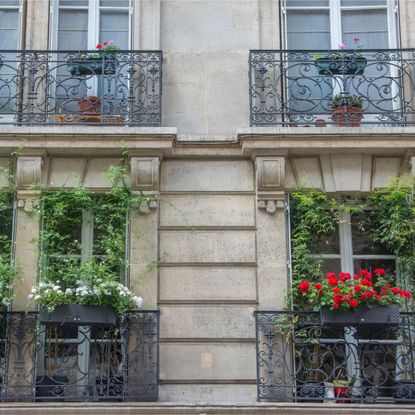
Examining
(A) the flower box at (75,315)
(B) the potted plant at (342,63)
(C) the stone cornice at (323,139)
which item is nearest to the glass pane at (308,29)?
(B) the potted plant at (342,63)

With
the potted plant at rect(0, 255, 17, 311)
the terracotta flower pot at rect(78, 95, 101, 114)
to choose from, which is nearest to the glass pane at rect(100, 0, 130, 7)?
the terracotta flower pot at rect(78, 95, 101, 114)

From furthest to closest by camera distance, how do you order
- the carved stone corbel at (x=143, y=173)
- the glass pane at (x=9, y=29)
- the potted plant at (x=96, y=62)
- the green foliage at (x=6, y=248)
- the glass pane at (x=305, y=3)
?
1. the glass pane at (x=305, y=3)
2. the glass pane at (x=9, y=29)
3. the potted plant at (x=96, y=62)
4. the carved stone corbel at (x=143, y=173)
5. the green foliage at (x=6, y=248)

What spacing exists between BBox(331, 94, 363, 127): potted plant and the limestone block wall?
3.87 feet

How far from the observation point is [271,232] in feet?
39.8

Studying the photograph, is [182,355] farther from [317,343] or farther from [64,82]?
[64,82]

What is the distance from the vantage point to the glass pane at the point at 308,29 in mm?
13234

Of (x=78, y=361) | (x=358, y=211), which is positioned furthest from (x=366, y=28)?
(x=78, y=361)

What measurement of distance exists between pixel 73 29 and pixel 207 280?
372 centimetres

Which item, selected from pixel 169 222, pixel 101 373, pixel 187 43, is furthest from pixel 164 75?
pixel 101 373

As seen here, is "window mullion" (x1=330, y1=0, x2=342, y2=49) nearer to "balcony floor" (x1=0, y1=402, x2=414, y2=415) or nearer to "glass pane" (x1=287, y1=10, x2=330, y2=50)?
"glass pane" (x1=287, y1=10, x2=330, y2=50)

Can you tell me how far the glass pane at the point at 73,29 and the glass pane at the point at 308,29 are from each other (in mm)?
2587

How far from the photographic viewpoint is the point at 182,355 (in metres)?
11.7

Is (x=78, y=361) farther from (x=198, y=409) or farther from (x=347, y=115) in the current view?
(x=347, y=115)

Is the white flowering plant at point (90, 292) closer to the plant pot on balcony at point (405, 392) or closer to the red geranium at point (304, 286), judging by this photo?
the red geranium at point (304, 286)
